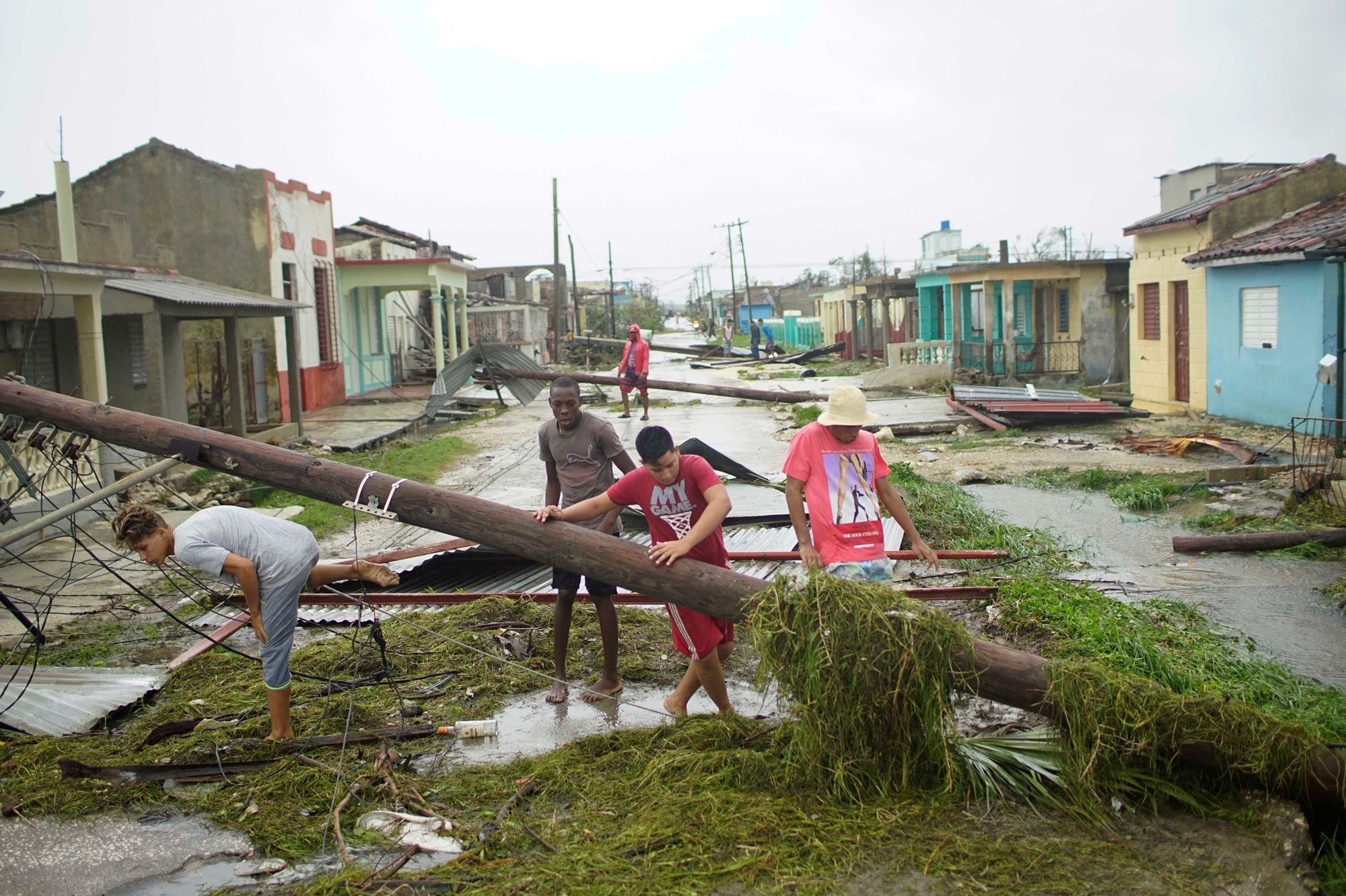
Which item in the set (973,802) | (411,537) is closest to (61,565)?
(411,537)

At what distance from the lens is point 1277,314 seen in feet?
55.9

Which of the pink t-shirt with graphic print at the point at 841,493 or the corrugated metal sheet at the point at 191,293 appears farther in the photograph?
the corrugated metal sheet at the point at 191,293

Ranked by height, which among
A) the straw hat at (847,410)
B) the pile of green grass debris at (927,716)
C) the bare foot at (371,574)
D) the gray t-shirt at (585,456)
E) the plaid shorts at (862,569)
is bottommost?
the pile of green grass debris at (927,716)

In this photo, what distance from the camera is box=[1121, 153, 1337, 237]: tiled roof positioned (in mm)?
19969

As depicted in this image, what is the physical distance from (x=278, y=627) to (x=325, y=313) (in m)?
22.6

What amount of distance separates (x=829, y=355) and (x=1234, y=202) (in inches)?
1106

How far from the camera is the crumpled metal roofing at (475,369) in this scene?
925 inches

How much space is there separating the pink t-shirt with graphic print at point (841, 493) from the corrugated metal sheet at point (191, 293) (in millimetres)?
12565

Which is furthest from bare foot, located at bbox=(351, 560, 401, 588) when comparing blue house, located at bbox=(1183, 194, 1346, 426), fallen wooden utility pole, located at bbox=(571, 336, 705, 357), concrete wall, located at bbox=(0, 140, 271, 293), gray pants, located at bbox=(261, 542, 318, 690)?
fallen wooden utility pole, located at bbox=(571, 336, 705, 357)

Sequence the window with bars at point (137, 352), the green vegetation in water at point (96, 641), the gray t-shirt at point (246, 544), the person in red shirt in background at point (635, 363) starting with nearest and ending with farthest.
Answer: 1. the gray t-shirt at point (246, 544)
2. the green vegetation in water at point (96, 641)
3. the window with bars at point (137, 352)
4. the person in red shirt in background at point (635, 363)

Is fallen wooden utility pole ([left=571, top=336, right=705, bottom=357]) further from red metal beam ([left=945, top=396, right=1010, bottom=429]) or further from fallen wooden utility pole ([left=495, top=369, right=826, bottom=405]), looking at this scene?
red metal beam ([left=945, top=396, right=1010, bottom=429])

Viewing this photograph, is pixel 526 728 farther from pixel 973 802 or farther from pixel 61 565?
pixel 61 565

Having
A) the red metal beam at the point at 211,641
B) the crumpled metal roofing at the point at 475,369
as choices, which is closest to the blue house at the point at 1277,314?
the red metal beam at the point at 211,641

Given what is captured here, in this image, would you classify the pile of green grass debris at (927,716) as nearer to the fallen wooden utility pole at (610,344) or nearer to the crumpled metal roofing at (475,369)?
the crumpled metal roofing at (475,369)
